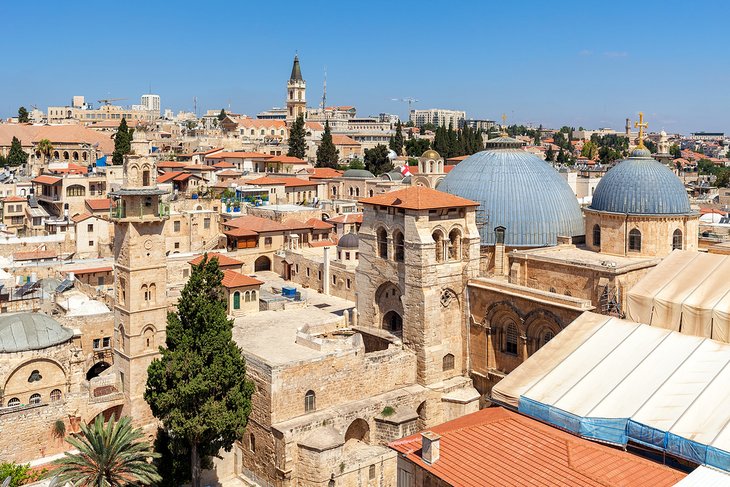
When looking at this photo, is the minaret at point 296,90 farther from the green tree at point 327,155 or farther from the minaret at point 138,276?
the minaret at point 138,276

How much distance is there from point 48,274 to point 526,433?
32477mm

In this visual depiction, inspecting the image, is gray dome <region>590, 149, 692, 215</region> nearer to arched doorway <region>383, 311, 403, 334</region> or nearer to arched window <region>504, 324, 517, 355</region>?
arched window <region>504, 324, 517, 355</region>

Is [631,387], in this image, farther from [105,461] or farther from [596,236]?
[105,461]

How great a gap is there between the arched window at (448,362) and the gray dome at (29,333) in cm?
1488

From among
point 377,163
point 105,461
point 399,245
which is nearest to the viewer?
point 105,461

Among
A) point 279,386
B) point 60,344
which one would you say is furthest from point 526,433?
point 60,344

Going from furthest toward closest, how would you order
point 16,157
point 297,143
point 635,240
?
point 297,143 → point 16,157 → point 635,240

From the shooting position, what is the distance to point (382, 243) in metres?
28.8

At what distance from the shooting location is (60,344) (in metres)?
27.6

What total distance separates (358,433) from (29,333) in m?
13.3

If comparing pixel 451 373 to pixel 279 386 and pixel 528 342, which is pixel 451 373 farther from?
pixel 279 386

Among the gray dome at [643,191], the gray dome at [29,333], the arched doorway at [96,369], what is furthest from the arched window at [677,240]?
the arched doorway at [96,369]

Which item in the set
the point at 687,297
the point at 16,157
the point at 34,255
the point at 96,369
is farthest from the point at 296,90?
the point at 687,297

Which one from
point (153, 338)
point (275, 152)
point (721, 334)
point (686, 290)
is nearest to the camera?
point (721, 334)
